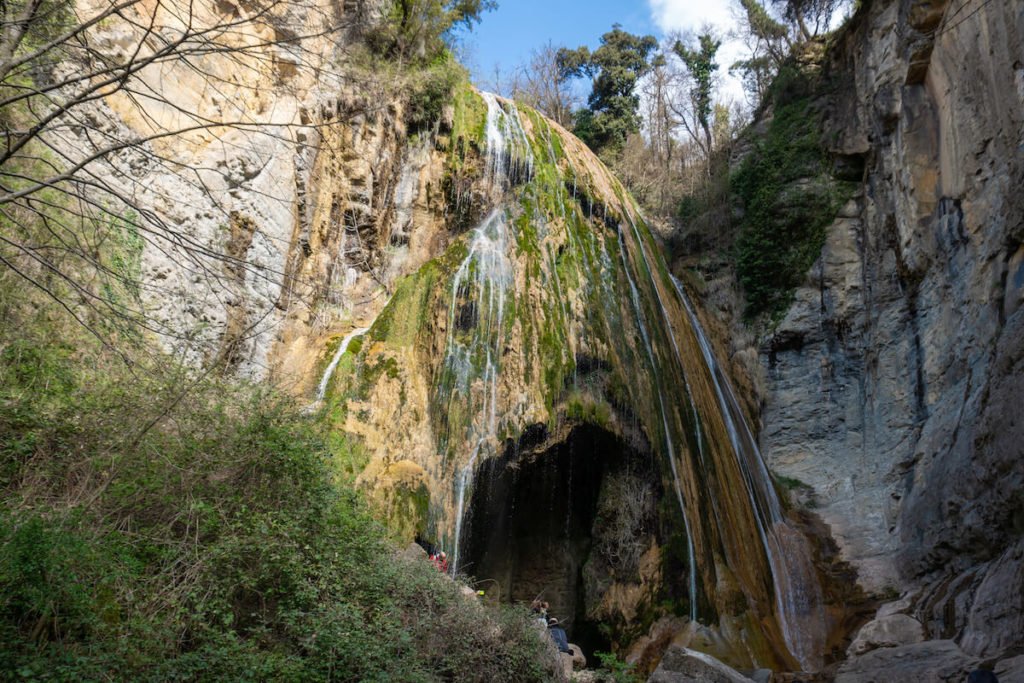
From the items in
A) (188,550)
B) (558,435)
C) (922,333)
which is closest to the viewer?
(188,550)

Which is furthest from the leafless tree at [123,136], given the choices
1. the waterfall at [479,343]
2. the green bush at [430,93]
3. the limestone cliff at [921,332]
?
the limestone cliff at [921,332]

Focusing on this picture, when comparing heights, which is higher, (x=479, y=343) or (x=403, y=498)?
(x=479, y=343)

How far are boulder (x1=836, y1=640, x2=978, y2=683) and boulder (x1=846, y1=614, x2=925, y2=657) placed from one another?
3.57ft

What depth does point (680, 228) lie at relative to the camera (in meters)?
18.9

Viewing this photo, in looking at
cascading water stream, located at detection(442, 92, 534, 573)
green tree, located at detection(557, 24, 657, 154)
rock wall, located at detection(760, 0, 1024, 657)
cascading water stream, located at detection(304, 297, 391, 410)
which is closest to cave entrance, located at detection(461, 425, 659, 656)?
cascading water stream, located at detection(442, 92, 534, 573)

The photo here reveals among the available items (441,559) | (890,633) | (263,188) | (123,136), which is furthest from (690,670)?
(123,136)

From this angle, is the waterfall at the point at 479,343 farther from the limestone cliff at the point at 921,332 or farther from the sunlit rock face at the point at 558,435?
the limestone cliff at the point at 921,332

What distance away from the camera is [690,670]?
7.26 meters

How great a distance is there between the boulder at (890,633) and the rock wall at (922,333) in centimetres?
21

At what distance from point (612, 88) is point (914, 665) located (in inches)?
843

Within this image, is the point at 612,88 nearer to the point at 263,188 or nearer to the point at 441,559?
the point at 263,188

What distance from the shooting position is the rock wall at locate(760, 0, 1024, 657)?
8.91 metres

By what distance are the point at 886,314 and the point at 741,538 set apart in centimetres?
585

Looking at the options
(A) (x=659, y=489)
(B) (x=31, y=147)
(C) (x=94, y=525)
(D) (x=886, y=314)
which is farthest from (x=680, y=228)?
(C) (x=94, y=525)
